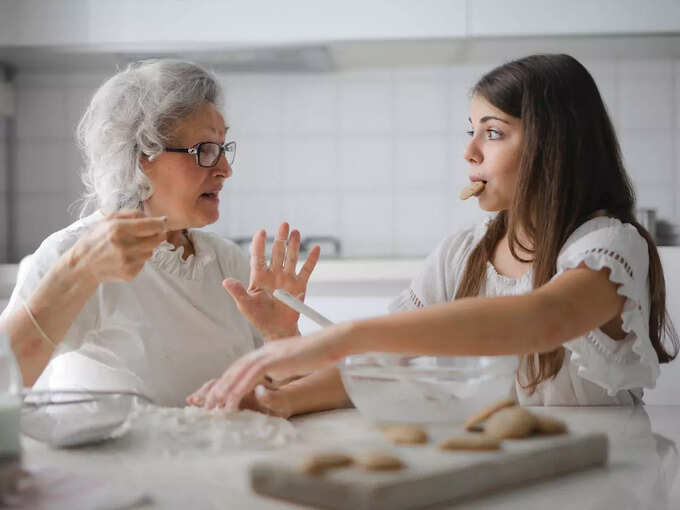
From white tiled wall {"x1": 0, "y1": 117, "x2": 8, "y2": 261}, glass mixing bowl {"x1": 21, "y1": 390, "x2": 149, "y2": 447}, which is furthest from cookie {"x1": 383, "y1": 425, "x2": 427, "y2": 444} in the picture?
white tiled wall {"x1": 0, "y1": 117, "x2": 8, "y2": 261}

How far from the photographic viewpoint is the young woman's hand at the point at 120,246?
26.1 inches

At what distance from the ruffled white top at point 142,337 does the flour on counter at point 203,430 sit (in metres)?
0.04

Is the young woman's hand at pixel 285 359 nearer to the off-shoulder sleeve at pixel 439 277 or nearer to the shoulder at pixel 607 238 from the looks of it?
the shoulder at pixel 607 238

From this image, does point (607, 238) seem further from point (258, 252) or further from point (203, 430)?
point (203, 430)

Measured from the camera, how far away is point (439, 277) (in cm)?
130

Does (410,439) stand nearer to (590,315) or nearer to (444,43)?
(590,315)

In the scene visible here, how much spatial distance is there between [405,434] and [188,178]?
0.54 metres

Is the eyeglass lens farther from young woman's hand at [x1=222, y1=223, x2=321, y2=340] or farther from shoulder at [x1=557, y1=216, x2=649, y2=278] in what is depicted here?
shoulder at [x1=557, y1=216, x2=649, y2=278]

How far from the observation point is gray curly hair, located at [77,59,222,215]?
3.10 feet

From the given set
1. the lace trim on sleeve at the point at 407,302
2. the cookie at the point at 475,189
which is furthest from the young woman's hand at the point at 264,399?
the lace trim on sleeve at the point at 407,302

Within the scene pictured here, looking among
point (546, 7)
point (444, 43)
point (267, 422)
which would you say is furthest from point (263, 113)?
point (267, 422)

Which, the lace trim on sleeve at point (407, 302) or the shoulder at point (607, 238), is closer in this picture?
the shoulder at point (607, 238)

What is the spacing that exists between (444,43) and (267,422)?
221cm

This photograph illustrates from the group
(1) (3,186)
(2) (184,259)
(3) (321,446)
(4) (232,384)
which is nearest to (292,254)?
(2) (184,259)
